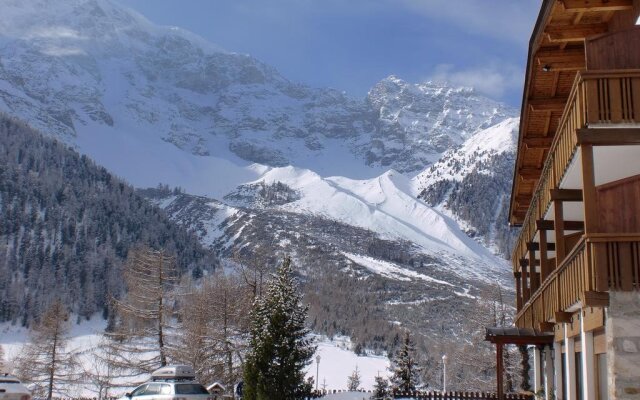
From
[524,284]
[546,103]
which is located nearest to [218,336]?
[524,284]

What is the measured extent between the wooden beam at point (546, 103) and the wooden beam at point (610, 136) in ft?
27.8

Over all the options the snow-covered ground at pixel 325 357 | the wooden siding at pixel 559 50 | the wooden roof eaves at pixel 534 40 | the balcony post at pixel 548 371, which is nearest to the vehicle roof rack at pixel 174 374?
the balcony post at pixel 548 371

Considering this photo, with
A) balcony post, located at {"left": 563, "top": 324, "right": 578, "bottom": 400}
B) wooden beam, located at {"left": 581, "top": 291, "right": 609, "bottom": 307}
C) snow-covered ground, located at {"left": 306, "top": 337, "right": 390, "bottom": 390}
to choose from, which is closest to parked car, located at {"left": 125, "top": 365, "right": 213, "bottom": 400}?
balcony post, located at {"left": 563, "top": 324, "right": 578, "bottom": 400}

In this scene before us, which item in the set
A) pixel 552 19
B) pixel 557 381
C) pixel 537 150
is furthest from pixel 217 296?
pixel 552 19

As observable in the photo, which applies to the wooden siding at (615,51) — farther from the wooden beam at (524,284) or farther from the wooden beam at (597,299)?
the wooden beam at (524,284)

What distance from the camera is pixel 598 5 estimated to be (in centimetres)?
1431

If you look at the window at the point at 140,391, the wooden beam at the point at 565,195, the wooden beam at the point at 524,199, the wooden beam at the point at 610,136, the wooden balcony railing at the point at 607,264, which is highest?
the wooden beam at the point at 524,199

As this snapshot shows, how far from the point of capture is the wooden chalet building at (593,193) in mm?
10664

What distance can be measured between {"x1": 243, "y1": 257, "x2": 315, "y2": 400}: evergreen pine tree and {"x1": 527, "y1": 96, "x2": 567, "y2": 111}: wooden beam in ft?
32.1

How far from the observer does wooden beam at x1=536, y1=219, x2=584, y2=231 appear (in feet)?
59.8

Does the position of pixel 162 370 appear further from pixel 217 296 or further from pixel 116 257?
pixel 116 257

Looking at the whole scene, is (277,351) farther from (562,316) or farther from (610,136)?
(610,136)

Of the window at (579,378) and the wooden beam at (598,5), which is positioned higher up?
the wooden beam at (598,5)

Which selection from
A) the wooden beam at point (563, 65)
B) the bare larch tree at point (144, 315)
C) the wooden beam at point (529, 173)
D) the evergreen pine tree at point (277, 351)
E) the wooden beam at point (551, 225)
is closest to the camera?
the wooden beam at point (563, 65)
